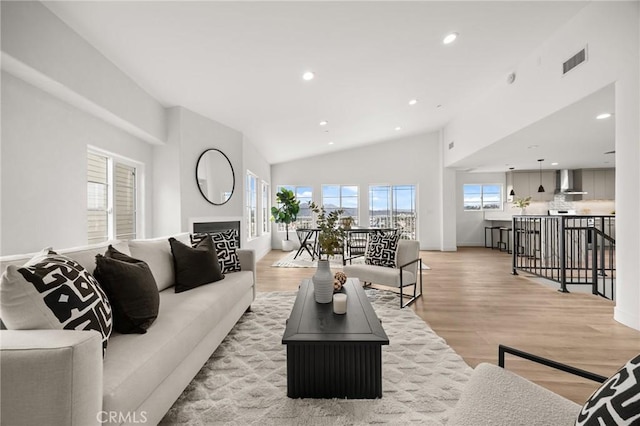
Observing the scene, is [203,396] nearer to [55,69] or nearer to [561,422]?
[561,422]

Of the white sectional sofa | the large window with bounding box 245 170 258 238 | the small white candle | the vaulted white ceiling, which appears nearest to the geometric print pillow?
the white sectional sofa

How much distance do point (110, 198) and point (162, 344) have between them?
2781mm

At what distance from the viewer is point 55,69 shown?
2160mm

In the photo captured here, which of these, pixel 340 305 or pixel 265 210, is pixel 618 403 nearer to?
pixel 340 305

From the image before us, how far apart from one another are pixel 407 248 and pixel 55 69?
3.86 meters

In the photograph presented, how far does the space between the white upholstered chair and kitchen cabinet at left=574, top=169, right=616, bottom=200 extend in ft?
25.9

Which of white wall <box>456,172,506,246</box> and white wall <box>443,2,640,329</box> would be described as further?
white wall <box>456,172,506,246</box>

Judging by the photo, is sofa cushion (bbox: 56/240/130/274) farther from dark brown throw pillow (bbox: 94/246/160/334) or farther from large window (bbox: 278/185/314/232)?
large window (bbox: 278/185/314/232)

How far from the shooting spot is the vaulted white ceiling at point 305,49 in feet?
7.48

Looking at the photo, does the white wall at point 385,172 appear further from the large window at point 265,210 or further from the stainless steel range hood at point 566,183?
the stainless steel range hood at point 566,183

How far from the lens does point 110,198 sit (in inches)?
132

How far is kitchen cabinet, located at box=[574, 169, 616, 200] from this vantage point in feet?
26.0

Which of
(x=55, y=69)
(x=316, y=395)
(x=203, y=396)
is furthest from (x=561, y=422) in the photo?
(x=55, y=69)

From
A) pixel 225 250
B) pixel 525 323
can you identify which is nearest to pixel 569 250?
pixel 525 323
